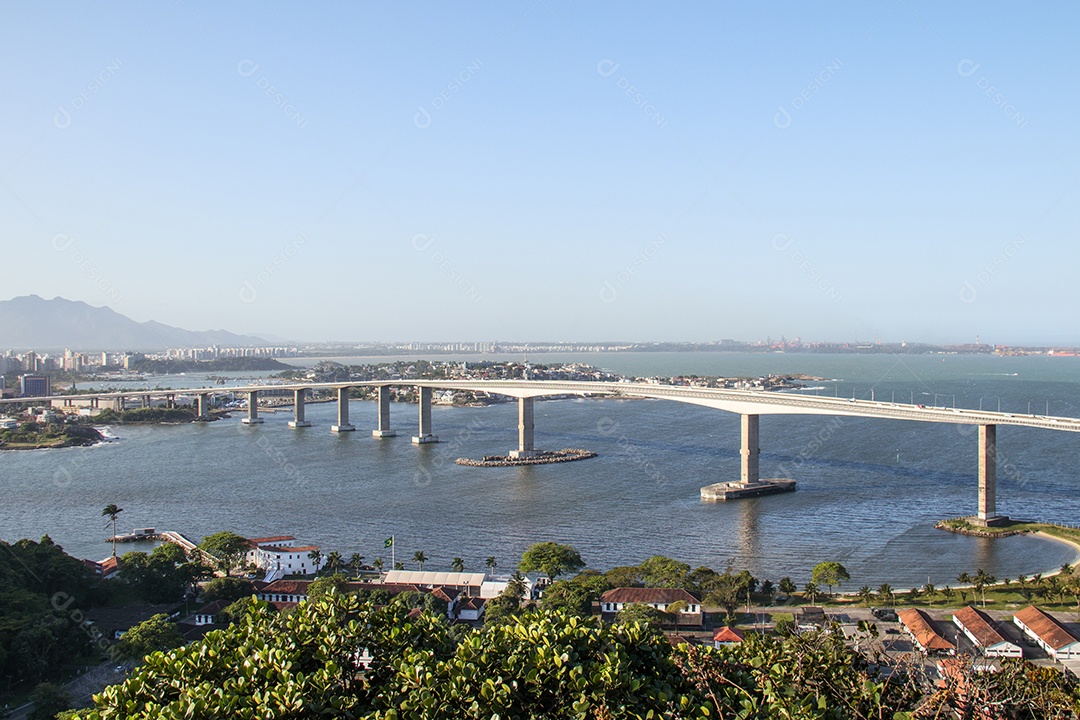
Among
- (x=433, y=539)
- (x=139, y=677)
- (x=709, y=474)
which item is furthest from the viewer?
(x=709, y=474)

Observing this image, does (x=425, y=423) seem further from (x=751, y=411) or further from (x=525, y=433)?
(x=751, y=411)

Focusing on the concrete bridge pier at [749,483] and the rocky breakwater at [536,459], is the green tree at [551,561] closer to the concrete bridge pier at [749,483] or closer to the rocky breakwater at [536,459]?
the concrete bridge pier at [749,483]

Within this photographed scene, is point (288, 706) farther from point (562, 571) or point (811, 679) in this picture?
point (562, 571)

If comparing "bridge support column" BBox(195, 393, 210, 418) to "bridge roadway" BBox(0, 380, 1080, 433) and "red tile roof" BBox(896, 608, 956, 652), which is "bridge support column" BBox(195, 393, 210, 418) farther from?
"red tile roof" BBox(896, 608, 956, 652)

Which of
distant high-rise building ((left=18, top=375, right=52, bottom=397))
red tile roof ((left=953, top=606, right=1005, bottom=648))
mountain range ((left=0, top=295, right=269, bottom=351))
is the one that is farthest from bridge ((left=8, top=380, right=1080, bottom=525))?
mountain range ((left=0, top=295, right=269, bottom=351))

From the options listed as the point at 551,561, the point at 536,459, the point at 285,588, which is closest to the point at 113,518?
the point at 285,588

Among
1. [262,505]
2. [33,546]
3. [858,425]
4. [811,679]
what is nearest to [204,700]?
[811,679]
